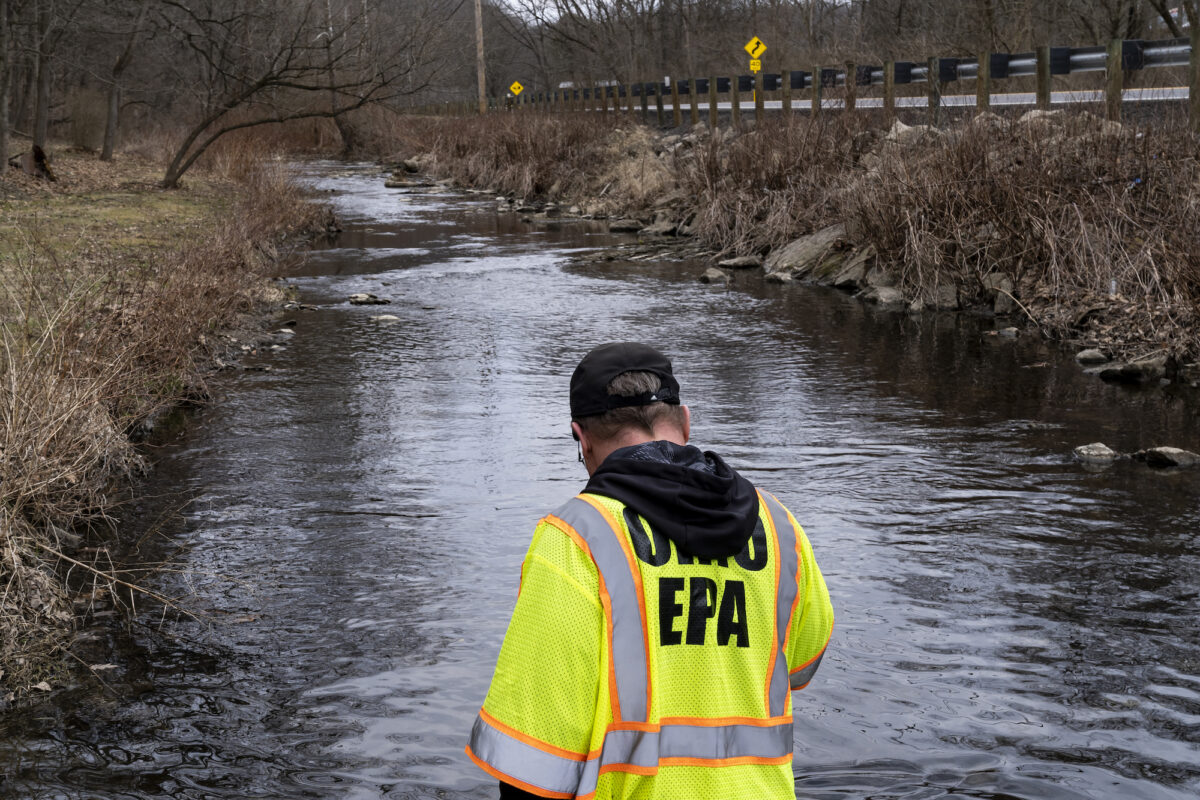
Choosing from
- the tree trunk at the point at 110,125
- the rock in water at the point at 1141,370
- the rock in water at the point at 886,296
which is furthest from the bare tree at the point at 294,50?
the rock in water at the point at 1141,370

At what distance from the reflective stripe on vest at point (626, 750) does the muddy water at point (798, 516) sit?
7.25ft

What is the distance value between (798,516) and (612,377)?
5.05 meters

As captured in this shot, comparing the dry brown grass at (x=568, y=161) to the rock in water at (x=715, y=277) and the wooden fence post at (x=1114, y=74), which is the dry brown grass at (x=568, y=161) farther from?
the wooden fence post at (x=1114, y=74)

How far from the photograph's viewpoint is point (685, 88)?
35.1 m

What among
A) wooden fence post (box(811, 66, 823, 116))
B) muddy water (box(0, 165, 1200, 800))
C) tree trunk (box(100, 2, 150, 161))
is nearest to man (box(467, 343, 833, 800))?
muddy water (box(0, 165, 1200, 800))

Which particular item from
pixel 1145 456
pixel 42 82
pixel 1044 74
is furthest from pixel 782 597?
pixel 42 82

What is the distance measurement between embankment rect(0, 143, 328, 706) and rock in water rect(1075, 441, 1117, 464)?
5.88 metres

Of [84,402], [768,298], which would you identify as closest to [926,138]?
[768,298]

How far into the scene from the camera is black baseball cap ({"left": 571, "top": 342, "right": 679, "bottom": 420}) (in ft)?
7.89

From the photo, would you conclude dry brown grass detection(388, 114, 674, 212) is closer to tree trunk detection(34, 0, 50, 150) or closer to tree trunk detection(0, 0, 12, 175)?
tree trunk detection(34, 0, 50, 150)

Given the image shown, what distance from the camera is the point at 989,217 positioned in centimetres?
1311

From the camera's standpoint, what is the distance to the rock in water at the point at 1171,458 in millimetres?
8008

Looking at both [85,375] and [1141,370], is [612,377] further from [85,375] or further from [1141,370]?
[1141,370]

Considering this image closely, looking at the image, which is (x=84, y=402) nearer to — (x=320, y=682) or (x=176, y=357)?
(x=320, y=682)
